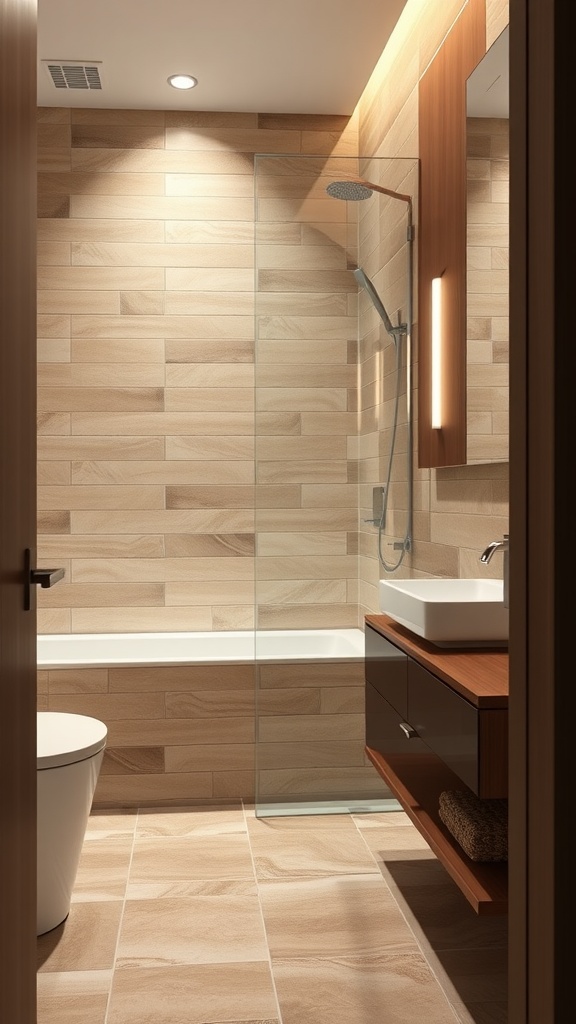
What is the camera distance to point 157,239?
4.25 meters

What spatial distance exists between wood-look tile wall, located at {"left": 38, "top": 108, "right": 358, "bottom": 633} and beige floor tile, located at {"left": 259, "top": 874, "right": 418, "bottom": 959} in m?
1.65

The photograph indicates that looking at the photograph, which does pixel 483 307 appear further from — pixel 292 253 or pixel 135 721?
pixel 135 721

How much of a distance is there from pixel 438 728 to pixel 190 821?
168cm

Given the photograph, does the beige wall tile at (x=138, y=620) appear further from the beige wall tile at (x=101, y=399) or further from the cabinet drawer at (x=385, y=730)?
the cabinet drawer at (x=385, y=730)

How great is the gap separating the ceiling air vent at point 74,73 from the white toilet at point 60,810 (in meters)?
2.70

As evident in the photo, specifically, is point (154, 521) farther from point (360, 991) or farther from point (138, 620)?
point (360, 991)

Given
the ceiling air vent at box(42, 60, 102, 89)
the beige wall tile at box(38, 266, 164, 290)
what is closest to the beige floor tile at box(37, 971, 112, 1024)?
the beige wall tile at box(38, 266, 164, 290)

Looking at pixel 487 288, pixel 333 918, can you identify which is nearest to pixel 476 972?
pixel 333 918

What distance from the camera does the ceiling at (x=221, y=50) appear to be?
3254 millimetres

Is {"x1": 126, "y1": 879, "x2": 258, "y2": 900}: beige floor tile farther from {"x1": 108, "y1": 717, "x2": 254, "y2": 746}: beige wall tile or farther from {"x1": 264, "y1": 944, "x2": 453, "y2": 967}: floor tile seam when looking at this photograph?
{"x1": 108, "y1": 717, "x2": 254, "y2": 746}: beige wall tile

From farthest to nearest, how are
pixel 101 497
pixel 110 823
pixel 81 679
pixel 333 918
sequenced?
pixel 101 497 < pixel 81 679 < pixel 110 823 < pixel 333 918

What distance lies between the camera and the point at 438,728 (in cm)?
205

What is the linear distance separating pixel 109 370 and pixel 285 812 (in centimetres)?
213
